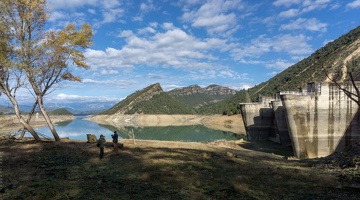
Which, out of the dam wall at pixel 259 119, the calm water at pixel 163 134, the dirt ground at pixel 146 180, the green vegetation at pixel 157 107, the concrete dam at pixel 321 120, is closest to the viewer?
the dirt ground at pixel 146 180

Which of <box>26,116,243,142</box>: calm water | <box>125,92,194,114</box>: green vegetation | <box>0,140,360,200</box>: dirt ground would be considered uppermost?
<box>125,92,194,114</box>: green vegetation

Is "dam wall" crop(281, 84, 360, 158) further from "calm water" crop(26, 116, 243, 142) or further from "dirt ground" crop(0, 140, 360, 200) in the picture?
"calm water" crop(26, 116, 243, 142)

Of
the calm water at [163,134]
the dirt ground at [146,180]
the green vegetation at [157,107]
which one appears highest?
the green vegetation at [157,107]

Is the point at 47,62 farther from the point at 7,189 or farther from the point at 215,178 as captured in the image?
the point at 215,178

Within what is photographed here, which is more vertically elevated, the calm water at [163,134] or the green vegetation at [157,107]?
the green vegetation at [157,107]

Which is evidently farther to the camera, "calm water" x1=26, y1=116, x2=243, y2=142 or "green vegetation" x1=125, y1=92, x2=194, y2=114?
"green vegetation" x1=125, y1=92, x2=194, y2=114

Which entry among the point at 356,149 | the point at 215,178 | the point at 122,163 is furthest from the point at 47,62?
the point at 356,149

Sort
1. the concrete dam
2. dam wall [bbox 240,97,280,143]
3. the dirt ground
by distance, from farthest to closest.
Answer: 1. dam wall [bbox 240,97,280,143]
2. the concrete dam
3. the dirt ground

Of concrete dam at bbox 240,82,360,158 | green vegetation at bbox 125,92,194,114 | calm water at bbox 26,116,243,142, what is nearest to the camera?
concrete dam at bbox 240,82,360,158

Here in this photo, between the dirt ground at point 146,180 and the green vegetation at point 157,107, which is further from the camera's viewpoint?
Result: the green vegetation at point 157,107

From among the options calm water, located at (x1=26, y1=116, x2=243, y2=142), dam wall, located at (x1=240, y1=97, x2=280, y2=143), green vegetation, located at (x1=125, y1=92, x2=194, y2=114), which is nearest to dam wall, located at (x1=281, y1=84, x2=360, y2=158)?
dam wall, located at (x1=240, y1=97, x2=280, y2=143)

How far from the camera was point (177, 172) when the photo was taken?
531 inches

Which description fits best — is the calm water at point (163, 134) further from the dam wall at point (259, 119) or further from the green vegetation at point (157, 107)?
the green vegetation at point (157, 107)

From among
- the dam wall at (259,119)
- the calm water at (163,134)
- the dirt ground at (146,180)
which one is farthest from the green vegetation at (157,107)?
the dirt ground at (146,180)
